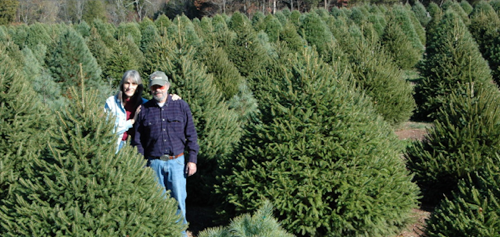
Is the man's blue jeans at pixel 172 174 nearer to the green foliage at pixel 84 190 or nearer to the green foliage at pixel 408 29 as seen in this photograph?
the green foliage at pixel 84 190

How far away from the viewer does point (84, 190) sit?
10.6ft

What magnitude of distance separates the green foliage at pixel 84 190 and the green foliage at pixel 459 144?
3803mm

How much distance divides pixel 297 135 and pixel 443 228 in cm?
155

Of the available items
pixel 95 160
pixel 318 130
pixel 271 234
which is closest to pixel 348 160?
pixel 318 130

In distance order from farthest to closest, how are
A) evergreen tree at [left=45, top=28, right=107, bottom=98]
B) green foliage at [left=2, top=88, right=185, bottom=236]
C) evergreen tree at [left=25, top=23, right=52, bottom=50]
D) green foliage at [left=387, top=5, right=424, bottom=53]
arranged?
green foliage at [left=387, top=5, right=424, bottom=53], evergreen tree at [left=25, top=23, right=52, bottom=50], evergreen tree at [left=45, top=28, right=107, bottom=98], green foliage at [left=2, top=88, right=185, bottom=236]

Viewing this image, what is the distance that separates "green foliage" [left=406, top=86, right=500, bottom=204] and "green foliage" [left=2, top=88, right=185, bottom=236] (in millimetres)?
3803

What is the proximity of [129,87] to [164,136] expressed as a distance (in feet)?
2.03

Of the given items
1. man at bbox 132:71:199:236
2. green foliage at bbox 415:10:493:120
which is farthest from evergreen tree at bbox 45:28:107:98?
green foliage at bbox 415:10:493:120

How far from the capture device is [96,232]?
10.3 feet

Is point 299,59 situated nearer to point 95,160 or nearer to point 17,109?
point 95,160

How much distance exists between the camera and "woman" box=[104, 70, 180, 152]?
4.49 m

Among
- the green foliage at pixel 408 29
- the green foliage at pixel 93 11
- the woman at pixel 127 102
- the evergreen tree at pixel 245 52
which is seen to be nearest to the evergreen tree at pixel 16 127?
the woman at pixel 127 102

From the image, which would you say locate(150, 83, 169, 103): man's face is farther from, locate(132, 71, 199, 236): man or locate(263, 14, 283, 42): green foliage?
locate(263, 14, 283, 42): green foliage

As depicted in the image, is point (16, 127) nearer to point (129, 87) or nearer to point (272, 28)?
point (129, 87)
